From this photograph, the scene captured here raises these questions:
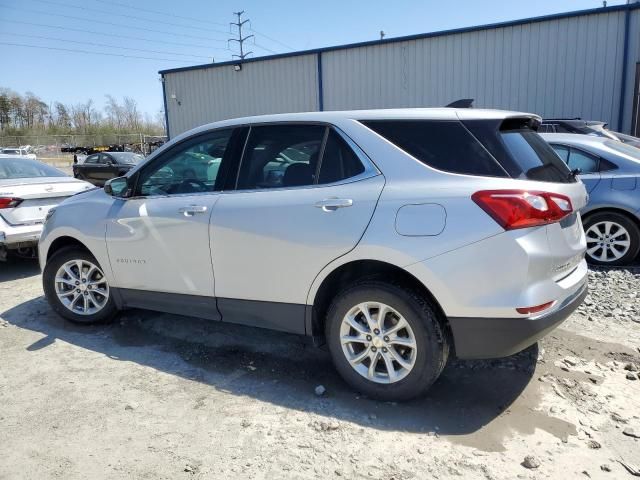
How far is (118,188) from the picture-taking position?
14.1 ft

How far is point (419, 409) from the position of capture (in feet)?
10.3

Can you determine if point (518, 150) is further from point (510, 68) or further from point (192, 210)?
point (510, 68)

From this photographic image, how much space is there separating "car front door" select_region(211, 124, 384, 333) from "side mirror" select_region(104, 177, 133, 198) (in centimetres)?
108

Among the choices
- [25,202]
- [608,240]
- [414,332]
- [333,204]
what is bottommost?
[608,240]

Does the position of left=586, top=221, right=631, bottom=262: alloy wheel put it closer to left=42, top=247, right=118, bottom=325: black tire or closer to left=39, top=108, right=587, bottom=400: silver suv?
left=39, top=108, right=587, bottom=400: silver suv

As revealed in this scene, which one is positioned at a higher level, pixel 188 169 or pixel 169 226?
pixel 188 169

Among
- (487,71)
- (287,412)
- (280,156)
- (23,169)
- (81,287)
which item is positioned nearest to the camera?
(287,412)

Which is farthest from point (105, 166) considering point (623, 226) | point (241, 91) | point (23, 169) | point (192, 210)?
point (623, 226)

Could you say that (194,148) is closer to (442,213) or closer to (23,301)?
(442,213)

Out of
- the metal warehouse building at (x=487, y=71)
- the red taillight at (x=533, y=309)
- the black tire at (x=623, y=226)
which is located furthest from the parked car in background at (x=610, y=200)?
the metal warehouse building at (x=487, y=71)

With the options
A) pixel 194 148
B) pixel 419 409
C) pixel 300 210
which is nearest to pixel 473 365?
pixel 419 409

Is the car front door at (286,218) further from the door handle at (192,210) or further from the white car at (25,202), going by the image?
the white car at (25,202)

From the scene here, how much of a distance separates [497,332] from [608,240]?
4.07 meters

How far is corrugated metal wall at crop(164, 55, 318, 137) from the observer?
18531 mm
